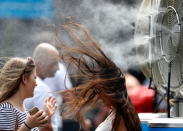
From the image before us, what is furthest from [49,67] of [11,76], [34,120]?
[34,120]

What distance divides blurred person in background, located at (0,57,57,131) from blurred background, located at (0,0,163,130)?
33 centimetres

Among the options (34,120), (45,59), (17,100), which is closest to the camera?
(34,120)

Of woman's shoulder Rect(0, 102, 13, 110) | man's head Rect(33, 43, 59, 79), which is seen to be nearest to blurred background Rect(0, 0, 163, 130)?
man's head Rect(33, 43, 59, 79)

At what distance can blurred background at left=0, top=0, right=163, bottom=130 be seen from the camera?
277 centimetres

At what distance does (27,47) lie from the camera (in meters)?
3.76

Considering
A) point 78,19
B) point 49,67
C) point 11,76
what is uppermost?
point 78,19

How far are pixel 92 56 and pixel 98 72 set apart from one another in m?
0.11

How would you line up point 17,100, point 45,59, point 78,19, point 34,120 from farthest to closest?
point 45,59
point 78,19
point 17,100
point 34,120

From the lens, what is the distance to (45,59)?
343 centimetres

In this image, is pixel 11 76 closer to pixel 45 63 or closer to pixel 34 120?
pixel 34 120

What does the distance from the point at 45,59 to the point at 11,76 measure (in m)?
1.35

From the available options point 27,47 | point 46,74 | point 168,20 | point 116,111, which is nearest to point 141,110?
point 46,74

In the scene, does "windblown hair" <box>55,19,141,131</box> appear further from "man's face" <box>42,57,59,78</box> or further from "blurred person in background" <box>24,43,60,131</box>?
"man's face" <box>42,57,59,78</box>

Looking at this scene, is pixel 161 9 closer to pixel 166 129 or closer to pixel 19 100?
pixel 166 129
